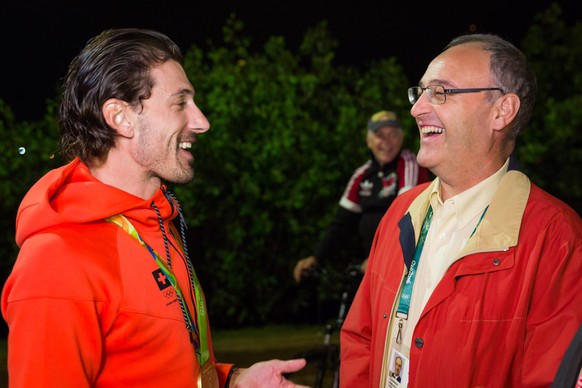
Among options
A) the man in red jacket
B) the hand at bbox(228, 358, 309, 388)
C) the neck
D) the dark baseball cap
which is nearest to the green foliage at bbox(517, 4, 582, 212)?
the dark baseball cap

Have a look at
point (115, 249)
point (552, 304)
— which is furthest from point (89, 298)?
point (552, 304)

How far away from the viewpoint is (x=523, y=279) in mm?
2688

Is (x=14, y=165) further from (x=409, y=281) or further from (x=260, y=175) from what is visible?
(x=409, y=281)

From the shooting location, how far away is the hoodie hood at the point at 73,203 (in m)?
2.19

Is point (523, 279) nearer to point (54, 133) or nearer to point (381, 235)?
point (381, 235)

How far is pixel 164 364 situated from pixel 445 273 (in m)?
1.14

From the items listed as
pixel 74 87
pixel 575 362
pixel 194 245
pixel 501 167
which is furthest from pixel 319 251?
pixel 575 362

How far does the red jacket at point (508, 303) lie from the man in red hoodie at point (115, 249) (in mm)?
574

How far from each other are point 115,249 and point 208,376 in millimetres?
551

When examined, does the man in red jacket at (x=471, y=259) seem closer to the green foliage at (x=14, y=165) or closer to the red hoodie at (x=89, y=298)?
the red hoodie at (x=89, y=298)

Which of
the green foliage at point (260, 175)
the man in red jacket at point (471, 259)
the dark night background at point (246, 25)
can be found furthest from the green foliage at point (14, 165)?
the man in red jacket at point (471, 259)

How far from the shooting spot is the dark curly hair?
2.45 meters

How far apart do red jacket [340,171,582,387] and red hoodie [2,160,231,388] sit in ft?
3.02

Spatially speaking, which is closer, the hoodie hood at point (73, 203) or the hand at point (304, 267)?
the hoodie hood at point (73, 203)
